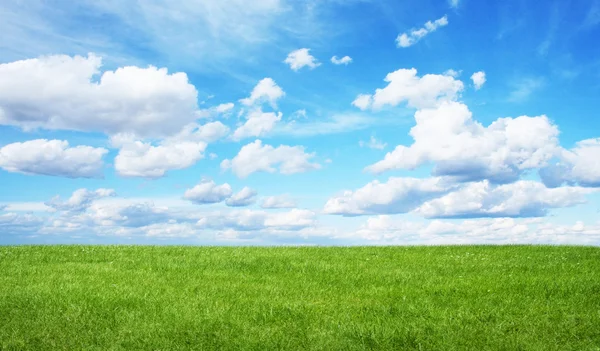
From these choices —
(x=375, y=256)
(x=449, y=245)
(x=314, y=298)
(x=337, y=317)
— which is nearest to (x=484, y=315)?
(x=337, y=317)

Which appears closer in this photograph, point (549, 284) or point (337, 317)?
point (337, 317)

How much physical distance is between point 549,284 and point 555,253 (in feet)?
26.0

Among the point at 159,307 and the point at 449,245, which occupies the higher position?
the point at 449,245

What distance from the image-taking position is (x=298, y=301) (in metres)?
14.6

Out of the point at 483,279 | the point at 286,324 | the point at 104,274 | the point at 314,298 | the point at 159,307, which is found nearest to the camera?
the point at 286,324

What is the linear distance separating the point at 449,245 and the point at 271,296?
13.3m

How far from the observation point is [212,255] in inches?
880

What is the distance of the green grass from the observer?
1170cm

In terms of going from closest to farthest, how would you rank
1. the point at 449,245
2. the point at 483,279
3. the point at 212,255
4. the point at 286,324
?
the point at 286,324 < the point at 483,279 < the point at 212,255 < the point at 449,245

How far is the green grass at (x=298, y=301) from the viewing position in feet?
38.4

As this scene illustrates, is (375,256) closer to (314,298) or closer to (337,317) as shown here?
(314,298)

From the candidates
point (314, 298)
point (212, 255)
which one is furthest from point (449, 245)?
point (314, 298)

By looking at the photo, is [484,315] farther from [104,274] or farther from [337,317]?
[104,274]

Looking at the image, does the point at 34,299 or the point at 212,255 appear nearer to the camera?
the point at 34,299
